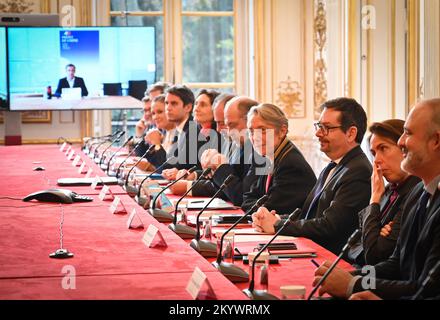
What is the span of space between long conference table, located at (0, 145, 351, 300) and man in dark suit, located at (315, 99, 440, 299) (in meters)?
0.16

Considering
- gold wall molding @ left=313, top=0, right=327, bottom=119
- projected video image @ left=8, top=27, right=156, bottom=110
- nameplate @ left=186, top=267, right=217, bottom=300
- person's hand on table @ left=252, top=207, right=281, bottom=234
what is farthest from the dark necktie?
projected video image @ left=8, top=27, right=156, bottom=110

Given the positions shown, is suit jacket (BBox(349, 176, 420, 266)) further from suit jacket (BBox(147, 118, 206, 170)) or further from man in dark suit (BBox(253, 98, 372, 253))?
suit jacket (BBox(147, 118, 206, 170))

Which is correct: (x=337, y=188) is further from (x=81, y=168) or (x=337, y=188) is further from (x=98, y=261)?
(x=81, y=168)

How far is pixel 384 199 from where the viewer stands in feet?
11.5

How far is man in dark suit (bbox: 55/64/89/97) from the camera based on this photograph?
31.8ft

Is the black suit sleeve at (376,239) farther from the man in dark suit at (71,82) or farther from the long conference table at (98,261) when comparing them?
the man in dark suit at (71,82)

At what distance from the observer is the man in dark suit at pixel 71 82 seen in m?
9.68

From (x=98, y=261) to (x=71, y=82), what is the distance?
703cm

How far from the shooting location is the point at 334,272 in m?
2.64

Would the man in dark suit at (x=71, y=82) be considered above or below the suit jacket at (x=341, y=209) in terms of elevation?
above

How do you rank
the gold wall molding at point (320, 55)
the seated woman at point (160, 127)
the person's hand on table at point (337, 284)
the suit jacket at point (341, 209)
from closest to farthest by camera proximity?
1. the person's hand on table at point (337, 284)
2. the suit jacket at point (341, 209)
3. the seated woman at point (160, 127)
4. the gold wall molding at point (320, 55)

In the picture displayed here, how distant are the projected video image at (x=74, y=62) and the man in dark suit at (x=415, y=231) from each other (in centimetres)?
697

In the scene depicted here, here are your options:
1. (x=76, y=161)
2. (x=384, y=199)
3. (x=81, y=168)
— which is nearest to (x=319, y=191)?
(x=384, y=199)

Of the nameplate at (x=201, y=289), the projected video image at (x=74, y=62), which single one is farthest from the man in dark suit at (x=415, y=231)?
the projected video image at (x=74, y=62)
